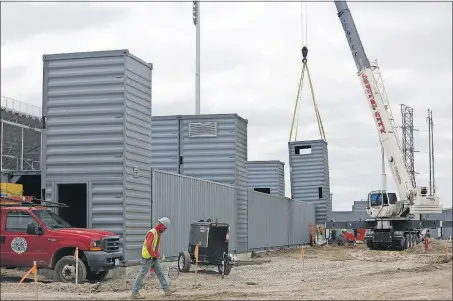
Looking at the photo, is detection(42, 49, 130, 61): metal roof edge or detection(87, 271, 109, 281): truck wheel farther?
detection(42, 49, 130, 61): metal roof edge

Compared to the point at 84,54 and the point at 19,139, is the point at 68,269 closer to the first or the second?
the point at 84,54

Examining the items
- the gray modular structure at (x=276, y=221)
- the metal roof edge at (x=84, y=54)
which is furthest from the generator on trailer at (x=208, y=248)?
the gray modular structure at (x=276, y=221)

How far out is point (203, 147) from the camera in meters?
25.2

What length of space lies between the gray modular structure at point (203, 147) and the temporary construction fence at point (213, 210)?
86cm

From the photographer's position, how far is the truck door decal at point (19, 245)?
1390 cm

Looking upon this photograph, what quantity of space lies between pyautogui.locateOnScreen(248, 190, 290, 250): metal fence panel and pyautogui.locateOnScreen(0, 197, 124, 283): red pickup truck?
13.7m

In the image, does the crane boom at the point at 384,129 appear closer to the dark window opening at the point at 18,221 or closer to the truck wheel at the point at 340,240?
the truck wheel at the point at 340,240

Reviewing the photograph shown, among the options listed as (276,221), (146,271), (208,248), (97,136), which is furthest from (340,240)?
(146,271)

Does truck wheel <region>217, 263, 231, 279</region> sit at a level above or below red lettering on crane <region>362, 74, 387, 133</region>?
below

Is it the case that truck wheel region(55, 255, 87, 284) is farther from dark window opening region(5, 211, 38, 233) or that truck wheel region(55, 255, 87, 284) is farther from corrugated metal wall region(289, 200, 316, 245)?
corrugated metal wall region(289, 200, 316, 245)

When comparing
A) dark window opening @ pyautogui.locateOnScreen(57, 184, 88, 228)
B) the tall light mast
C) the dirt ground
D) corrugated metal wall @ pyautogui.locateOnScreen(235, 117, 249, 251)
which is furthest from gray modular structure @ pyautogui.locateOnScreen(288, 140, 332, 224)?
dark window opening @ pyautogui.locateOnScreen(57, 184, 88, 228)

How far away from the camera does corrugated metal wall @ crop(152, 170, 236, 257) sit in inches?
714

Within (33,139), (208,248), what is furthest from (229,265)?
(33,139)

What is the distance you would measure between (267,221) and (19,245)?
59.4ft
